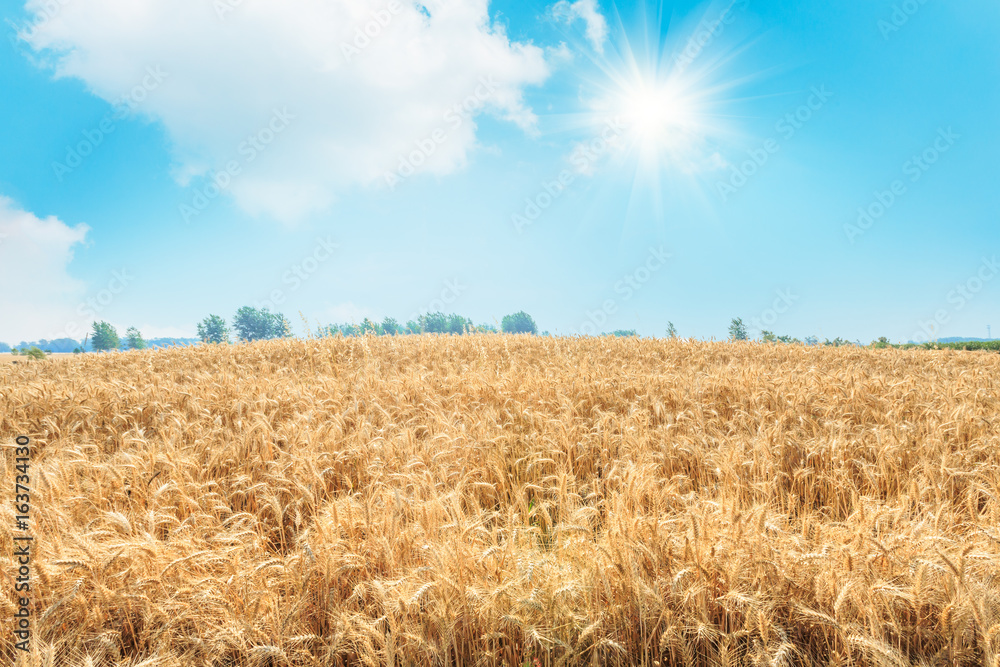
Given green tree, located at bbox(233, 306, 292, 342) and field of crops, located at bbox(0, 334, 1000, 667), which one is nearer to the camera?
field of crops, located at bbox(0, 334, 1000, 667)

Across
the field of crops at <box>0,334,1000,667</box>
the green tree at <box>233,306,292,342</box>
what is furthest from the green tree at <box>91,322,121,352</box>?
the field of crops at <box>0,334,1000,667</box>

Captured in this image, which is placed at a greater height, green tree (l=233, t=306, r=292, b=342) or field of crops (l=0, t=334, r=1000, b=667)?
green tree (l=233, t=306, r=292, b=342)

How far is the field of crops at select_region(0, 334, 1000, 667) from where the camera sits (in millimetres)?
1888

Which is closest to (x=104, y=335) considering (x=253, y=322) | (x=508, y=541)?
(x=253, y=322)

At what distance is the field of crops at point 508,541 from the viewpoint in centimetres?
189

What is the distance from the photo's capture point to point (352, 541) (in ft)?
7.63

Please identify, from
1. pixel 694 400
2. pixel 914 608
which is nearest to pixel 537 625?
pixel 914 608

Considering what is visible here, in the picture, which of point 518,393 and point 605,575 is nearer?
point 605,575

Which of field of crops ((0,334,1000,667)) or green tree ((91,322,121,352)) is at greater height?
green tree ((91,322,121,352))

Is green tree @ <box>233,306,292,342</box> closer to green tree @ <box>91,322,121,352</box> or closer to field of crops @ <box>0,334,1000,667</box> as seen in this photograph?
green tree @ <box>91,322,121,352</box>

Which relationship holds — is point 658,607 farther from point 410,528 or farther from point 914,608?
point 410,528

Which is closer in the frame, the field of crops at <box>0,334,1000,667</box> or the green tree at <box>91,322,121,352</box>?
the field of crops at <box>0,334,1000,667</box>

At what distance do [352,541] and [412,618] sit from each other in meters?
0.55

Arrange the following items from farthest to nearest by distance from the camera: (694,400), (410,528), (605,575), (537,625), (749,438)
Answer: (694,400) → (749,438) → (410,528) → (605,575) → (537,625)
